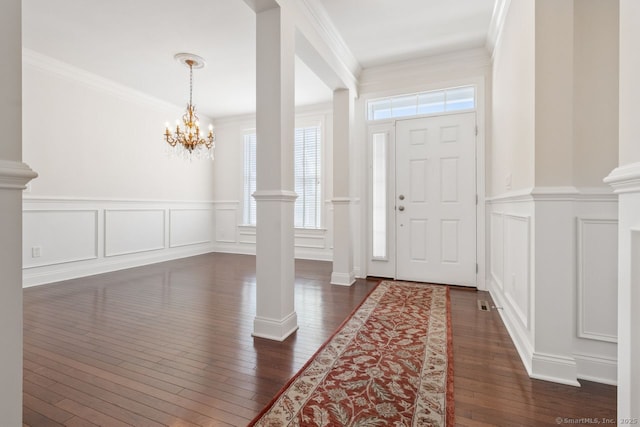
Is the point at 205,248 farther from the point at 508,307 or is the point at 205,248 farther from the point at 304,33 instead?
the point at 508,307

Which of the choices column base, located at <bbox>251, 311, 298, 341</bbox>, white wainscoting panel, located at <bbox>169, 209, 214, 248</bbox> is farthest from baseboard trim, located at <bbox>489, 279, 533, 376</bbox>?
white wainscoting panel, located at <bbox>169, 209, 214, 248</bbox>

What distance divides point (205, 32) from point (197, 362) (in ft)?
10.5

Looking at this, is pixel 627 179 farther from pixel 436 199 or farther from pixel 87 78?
pixel 87 78

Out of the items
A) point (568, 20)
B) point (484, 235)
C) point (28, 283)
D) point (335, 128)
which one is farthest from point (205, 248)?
point (568, 20)

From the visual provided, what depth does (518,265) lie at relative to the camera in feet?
7.27

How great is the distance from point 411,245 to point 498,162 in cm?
139

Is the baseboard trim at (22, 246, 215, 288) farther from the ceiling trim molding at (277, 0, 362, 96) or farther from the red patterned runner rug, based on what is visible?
the ceiling trim molding at (277, 0, 362, 96)

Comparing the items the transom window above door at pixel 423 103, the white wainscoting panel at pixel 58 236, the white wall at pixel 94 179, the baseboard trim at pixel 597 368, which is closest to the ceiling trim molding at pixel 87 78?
the white wall at pixel 94 179

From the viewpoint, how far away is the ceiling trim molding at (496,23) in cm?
270

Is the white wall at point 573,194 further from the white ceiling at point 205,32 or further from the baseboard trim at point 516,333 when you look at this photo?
the white ceiling at point 205,32

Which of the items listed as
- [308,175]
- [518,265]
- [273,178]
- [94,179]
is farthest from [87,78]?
[518,265]

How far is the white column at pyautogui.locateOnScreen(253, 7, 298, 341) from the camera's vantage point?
7.55 feet

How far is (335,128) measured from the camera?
3953 mm

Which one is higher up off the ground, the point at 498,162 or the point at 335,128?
the point at 335,128
